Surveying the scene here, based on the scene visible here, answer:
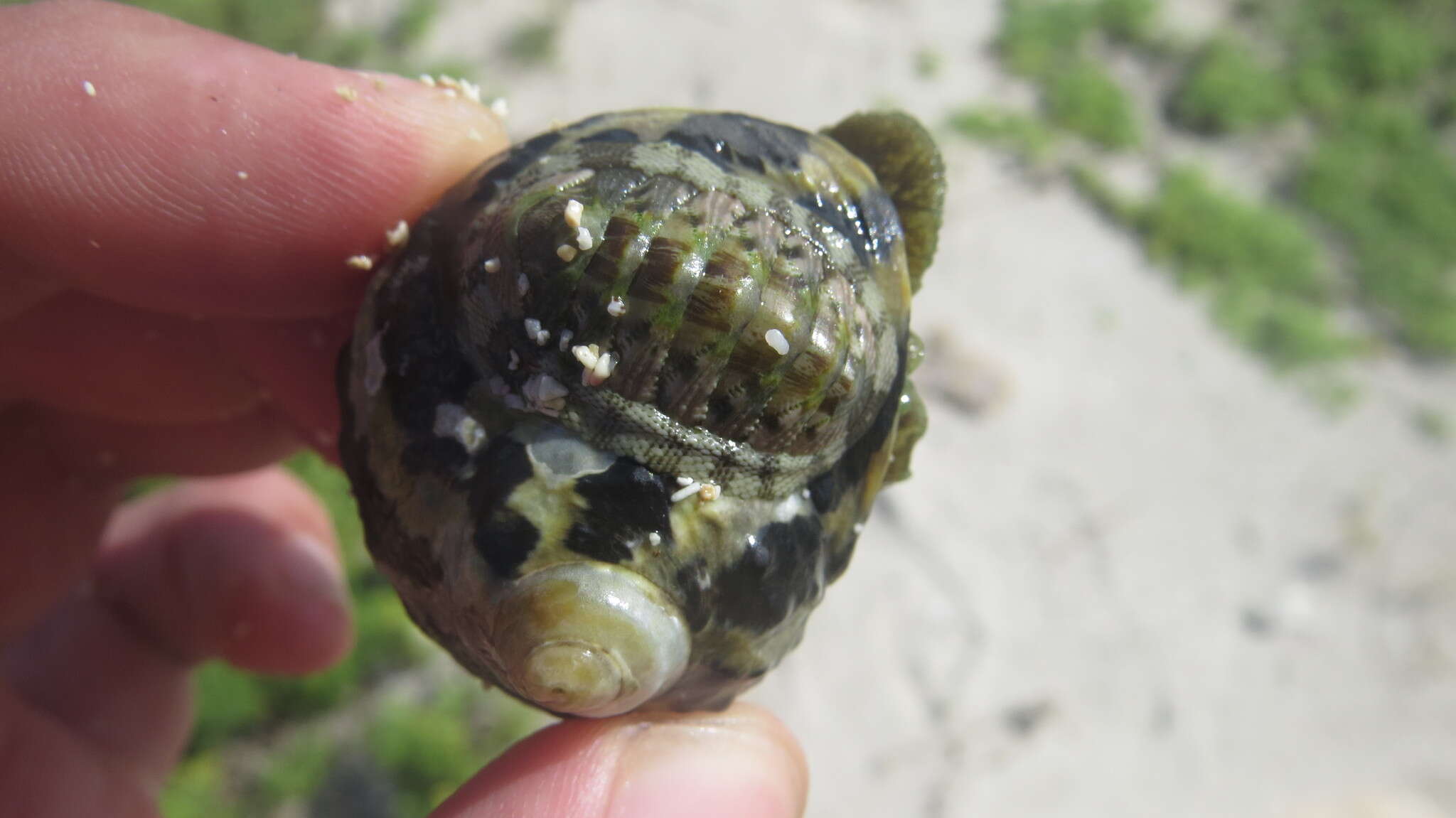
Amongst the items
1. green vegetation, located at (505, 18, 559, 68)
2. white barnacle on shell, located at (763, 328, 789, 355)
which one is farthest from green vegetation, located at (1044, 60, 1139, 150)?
white barnacle on shell, located at (763, 328, 789, 355)

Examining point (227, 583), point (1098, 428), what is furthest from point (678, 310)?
point (1098, 428)

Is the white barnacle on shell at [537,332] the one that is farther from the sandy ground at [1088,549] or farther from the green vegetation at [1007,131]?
the green vegetation at [1007,131]

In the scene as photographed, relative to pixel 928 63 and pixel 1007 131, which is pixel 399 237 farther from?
pixel 928 63

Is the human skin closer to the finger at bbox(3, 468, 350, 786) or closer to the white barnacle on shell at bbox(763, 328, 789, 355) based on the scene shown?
the finger at bbox(3, 468, 350, 786)

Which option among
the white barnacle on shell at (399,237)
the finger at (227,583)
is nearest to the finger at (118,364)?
the finger at (227,583)

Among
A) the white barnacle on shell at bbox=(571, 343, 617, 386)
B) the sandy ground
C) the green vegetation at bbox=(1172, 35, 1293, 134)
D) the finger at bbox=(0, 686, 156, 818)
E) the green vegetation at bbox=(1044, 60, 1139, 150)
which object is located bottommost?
the sandy ground
